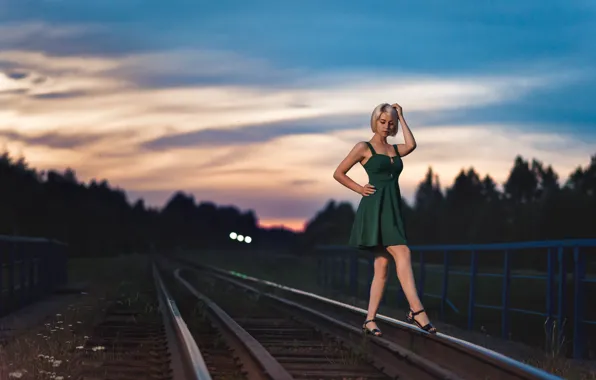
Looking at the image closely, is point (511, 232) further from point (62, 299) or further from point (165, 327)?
point (165, 327)

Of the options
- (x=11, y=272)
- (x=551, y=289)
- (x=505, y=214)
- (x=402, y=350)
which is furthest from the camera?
(x=505, y=214)

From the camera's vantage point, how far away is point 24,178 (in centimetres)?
11862

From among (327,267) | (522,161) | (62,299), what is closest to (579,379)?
(62,299)

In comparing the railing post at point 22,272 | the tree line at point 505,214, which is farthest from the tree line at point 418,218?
the railing post at point 22,272

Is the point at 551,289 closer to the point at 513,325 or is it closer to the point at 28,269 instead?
the point at 513,325

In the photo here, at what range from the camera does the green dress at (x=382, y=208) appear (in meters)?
8.83

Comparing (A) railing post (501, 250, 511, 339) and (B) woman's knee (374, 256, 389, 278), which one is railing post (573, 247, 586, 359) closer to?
(A) railing post (501, 250, 511, 339)

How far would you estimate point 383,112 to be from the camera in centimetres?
896

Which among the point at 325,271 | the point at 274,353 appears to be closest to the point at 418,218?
the point at 325,271

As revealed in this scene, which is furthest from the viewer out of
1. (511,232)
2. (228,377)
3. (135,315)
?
(511,232)

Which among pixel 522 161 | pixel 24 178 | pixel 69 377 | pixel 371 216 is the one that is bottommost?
pixel 69 377

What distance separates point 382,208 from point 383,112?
2.69 ft

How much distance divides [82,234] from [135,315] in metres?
104

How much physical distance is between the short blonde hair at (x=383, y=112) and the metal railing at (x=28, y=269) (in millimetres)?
8616
